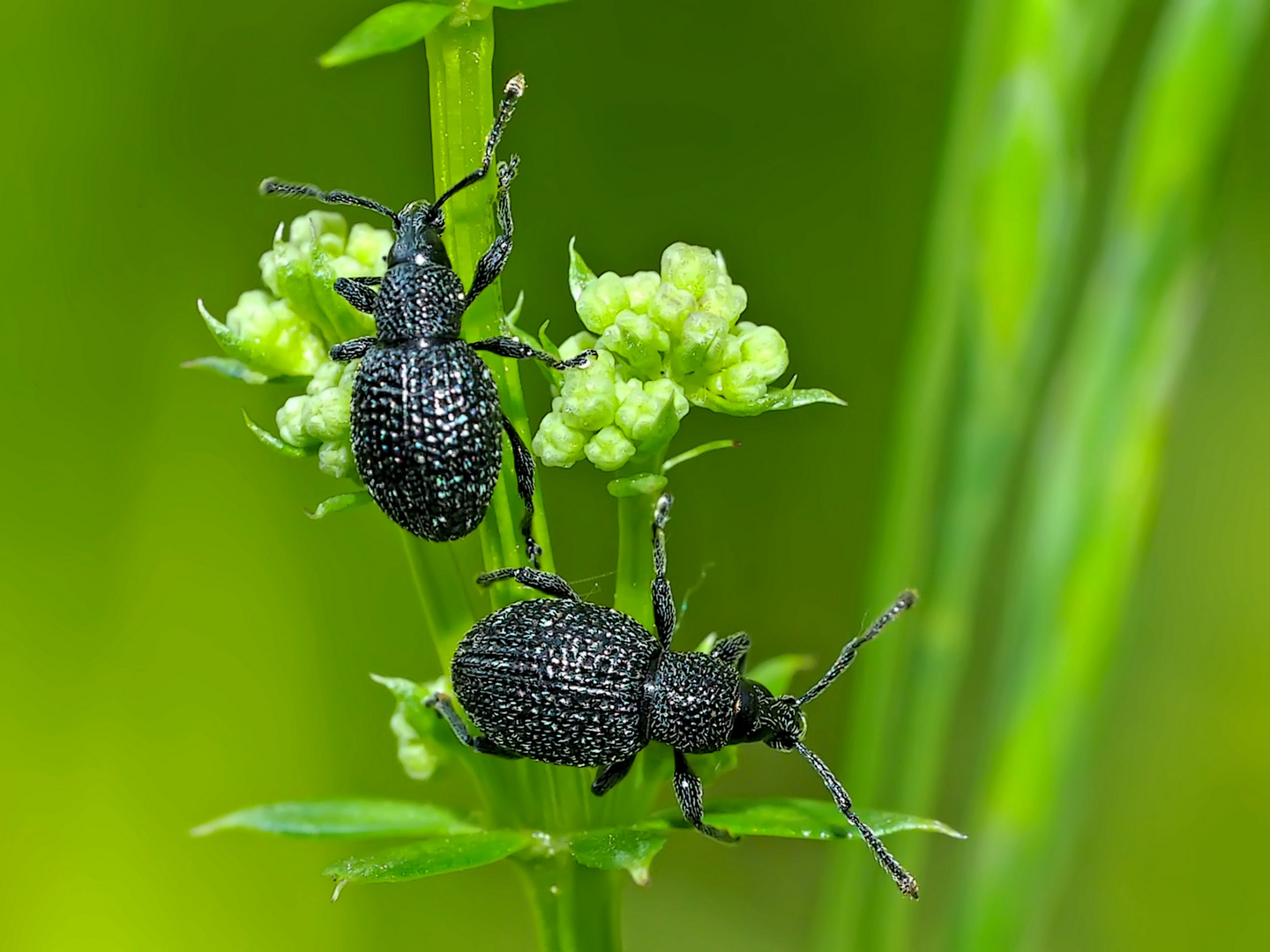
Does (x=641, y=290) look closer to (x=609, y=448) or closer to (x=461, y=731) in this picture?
(x=609, y=448)

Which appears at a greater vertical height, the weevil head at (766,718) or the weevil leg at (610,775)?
the weevil leg at (610,775)

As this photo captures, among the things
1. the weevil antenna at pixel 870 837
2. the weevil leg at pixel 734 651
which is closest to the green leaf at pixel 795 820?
the weevil antenna at pixel 870 837

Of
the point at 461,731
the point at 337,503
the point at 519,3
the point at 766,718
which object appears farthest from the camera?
the point at 766,718

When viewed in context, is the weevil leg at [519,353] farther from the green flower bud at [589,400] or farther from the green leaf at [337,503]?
the green leaf at [337,503]

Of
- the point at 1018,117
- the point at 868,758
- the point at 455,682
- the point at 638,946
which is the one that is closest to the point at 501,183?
the point at 455,682

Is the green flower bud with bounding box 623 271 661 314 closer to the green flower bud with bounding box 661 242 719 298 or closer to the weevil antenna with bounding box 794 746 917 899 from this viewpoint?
the green flower bud with bounding box 661 242 719 298

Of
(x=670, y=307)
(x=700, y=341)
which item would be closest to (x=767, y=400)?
(x=700, y=341)
